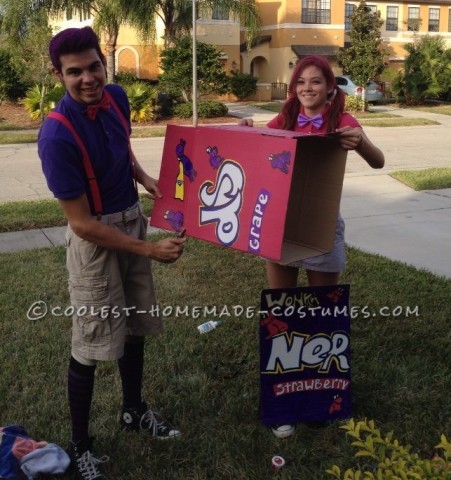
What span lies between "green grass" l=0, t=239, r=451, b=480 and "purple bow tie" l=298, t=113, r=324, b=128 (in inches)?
56.5

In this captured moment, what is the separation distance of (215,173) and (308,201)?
0.56 metres

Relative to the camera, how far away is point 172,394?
11.0 ft

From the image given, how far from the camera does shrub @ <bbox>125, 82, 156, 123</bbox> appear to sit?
20.0 metres

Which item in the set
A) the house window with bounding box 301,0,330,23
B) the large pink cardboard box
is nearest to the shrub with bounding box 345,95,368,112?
the house window with bounding box 301,0,330,23

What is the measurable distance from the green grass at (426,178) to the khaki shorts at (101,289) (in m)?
6.82

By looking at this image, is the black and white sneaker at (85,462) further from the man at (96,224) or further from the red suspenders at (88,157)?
the red suspenders at (88,157)

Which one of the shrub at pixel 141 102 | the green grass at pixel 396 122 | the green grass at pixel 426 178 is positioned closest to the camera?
the green grass at pixel 426 178

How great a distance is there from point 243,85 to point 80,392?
91.1ft

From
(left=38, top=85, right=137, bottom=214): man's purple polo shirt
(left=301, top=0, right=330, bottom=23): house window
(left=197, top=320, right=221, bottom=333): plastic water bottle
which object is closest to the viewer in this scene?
(left=38, top=85, right=137, bottom=214): man's purple polo shirt

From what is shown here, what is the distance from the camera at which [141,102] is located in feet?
66.6

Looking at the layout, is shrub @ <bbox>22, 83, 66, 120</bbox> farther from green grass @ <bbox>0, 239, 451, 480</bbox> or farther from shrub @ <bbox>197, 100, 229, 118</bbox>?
green grass @ <bbox>0, 239, 451, 480</bbox>

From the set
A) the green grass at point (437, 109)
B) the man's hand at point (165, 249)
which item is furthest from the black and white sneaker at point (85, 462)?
the green grass at point (437, 109)

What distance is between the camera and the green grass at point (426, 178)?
8773 mm

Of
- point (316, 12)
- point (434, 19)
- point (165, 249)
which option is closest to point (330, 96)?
point (165, 249)
